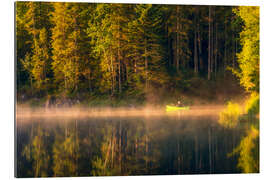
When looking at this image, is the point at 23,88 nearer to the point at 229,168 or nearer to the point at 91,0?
the point at 91,0

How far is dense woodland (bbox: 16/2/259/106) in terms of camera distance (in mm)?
11688

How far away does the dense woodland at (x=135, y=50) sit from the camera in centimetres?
1169

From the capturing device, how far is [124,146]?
1147 centimetres

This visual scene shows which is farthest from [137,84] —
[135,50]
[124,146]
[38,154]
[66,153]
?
[38,154]

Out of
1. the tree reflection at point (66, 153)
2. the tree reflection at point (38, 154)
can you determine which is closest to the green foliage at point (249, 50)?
the tree reflection at point (66, 153)

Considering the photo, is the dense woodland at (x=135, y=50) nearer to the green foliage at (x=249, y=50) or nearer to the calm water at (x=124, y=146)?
the green foliage at (x=249, y=50)

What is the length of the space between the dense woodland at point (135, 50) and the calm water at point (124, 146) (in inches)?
24.9

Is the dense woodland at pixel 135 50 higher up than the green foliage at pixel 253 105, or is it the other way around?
the dense woodland at pixel 135 50

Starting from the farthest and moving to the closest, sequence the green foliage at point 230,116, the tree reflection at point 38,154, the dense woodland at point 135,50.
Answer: the green foliage at point 230,116 < the dense woodland at point 135,50 < the tree reflection at point 38,154

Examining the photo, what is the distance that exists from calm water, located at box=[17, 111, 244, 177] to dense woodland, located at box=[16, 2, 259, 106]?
24.9 inches

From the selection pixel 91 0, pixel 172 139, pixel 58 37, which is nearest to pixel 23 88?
pixel 58 37

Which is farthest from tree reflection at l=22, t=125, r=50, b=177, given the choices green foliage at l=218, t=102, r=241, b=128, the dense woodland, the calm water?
green foliage at l=218, t=102, r=241, b=128

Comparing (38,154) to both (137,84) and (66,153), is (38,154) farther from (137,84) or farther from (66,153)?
(137,84)

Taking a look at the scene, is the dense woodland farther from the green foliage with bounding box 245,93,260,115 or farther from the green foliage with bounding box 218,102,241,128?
the green foliage with bounding box 218,102,241,128
